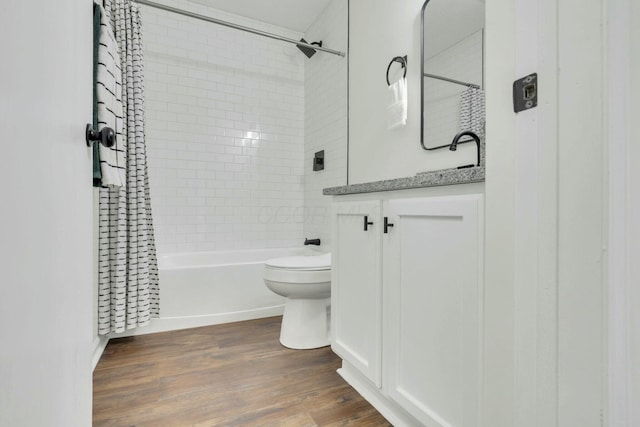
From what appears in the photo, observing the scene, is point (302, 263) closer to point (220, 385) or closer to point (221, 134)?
point (220, 385)

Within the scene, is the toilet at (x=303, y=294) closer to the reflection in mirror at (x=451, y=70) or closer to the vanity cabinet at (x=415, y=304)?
the vanity cabinet at (x=415, y=304)

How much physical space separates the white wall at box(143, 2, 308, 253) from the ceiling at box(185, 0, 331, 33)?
0.08 metres

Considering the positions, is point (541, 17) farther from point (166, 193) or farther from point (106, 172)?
point (166, 193)

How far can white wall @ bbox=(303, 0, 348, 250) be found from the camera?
2.65m

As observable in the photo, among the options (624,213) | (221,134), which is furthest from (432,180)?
(221,134)

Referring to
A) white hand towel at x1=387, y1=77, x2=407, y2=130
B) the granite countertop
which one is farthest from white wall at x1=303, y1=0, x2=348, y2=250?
the granite countertop

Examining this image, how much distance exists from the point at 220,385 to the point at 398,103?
67.3 inches

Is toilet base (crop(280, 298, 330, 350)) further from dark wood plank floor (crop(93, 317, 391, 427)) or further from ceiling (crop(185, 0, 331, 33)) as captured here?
ceiling (crop(185, 0, 331, 33))

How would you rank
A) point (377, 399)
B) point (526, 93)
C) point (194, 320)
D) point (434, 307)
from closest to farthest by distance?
point (526, 93), point (434, 307), point (377, 399), point (194, 320)

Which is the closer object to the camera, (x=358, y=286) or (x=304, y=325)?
A: (x=358, y=286)

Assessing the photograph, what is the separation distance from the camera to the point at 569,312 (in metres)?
0.43

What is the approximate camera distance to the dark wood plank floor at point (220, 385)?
128 cm

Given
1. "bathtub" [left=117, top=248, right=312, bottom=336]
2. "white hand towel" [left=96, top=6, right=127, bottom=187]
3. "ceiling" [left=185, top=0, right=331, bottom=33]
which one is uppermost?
"ceiling" [left=185, top=0, right=331, bottom=33]

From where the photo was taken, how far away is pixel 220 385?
4.99ft
